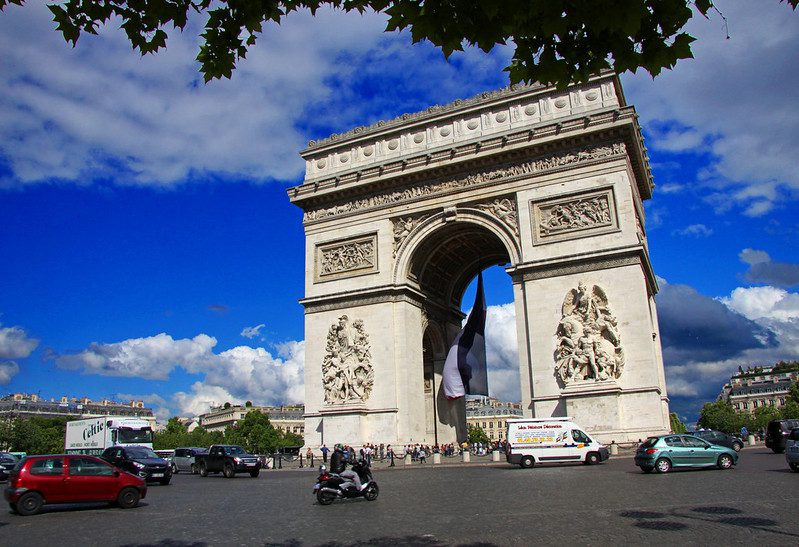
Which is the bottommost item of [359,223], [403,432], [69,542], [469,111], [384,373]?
[69,542]

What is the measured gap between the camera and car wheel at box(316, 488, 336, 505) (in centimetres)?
1341

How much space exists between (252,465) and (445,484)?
1164 cm

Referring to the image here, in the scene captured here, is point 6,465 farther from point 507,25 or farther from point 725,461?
point 507,25

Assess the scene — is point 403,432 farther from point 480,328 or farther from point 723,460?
point 723,460

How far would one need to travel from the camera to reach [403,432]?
28.7 meters

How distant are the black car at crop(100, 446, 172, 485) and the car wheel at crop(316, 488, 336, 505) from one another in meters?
9.78

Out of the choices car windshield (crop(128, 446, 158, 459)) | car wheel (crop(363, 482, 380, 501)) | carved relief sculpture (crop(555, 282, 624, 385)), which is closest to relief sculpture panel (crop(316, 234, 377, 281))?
carved relief sculpture (crop(555, 282, 624, 385))

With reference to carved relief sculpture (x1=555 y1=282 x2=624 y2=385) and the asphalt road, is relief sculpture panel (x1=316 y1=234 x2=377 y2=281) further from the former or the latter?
the asphalt road

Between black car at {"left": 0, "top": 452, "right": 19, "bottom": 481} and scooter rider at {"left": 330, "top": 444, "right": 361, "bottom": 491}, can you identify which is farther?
black car at {"left": 0, "top": 452, "right": 19, "bottom": 481}

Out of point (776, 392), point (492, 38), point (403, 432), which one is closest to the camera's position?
point (492, 38)

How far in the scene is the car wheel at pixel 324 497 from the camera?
13.4 m

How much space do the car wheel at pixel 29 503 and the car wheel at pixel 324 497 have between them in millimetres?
5239

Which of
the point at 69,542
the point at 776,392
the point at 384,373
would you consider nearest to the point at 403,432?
the point at 384,373

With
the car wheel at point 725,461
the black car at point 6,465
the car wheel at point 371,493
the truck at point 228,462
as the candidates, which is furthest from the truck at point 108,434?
the car wheel at point 725,461
